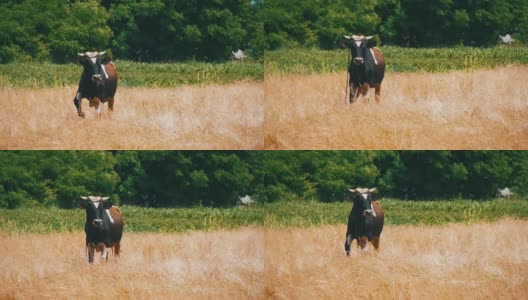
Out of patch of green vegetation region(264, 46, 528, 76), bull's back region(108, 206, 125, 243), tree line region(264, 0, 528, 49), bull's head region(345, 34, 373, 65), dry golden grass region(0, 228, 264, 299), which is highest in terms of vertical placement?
tree line region(264, 0, 528, 49)

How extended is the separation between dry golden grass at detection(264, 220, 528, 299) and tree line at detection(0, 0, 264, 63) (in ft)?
8.39

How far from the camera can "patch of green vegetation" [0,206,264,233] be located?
17.2 meters

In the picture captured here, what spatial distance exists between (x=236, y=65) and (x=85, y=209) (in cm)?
269

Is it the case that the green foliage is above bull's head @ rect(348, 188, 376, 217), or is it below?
above

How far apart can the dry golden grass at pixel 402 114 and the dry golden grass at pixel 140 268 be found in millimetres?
1486

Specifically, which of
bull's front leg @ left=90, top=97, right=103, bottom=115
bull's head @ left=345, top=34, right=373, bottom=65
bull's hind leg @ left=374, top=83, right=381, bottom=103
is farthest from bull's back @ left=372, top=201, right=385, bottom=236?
bull's front leg @ left=90, top=97, right=103, bottom=115

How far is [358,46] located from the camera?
56.1 feet

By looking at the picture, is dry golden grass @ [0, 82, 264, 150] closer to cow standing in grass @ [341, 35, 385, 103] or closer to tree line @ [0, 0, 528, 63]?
tree line @ [0, 0, 528, 63]

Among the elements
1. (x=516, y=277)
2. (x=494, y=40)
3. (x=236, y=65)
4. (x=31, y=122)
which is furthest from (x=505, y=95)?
(x=31, y=122)

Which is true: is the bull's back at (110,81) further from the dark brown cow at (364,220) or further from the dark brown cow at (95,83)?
the dark brown cow at (364,220)

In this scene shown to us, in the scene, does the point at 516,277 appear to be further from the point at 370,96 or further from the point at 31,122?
the point at 31,122

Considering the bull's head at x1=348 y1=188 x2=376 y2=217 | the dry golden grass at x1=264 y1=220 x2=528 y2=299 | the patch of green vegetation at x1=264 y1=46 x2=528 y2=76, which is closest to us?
the dry golden grass at x1=264 y1=220 x2=528 y2=299

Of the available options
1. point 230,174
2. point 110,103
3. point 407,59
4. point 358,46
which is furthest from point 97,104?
point 407,59

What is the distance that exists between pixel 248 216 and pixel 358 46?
8.52 ft
